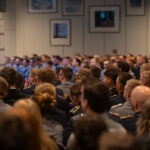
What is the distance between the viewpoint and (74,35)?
17719 mm

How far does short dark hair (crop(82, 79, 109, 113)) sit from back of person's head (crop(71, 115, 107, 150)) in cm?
96

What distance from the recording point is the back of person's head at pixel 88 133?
2156 millimetres

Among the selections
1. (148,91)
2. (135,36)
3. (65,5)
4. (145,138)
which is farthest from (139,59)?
(145,138)

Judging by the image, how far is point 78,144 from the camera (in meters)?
2.22

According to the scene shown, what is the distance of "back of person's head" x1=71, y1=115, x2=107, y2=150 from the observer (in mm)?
2156

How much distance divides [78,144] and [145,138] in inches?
32.6

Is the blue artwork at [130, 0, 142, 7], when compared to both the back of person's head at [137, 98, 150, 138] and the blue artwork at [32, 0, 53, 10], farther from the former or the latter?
the back of person's head at [137, 98, 150, 138]

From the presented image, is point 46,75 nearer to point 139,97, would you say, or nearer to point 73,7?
point 139,97

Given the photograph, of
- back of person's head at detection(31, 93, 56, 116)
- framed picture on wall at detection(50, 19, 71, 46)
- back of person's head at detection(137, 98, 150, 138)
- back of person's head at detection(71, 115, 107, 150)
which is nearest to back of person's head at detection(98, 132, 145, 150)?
back of person's head at detection(71, 115, 107, 150)

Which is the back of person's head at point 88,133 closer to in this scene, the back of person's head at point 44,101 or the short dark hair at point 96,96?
the short dark hair at point 96,96

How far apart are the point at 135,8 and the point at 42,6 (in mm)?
4739

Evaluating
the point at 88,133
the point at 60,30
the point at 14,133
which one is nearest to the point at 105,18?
the point at 60,30

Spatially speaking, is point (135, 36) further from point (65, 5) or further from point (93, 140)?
point (93, 140)

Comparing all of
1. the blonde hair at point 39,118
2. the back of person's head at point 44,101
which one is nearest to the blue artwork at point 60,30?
the back of person's head at point 44,101
